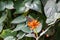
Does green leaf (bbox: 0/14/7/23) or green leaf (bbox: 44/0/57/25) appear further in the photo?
green leaf (bbox: 0/14/7/23)

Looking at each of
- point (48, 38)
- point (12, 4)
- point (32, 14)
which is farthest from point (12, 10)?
point (48, 38)

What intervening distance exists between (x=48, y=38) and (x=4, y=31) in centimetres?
29

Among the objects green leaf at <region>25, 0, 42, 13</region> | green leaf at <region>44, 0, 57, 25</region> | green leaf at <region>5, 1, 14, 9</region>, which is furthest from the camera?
green leaf at <region>5, 1, 14, 9</region>

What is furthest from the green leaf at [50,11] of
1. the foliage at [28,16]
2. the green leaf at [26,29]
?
the green leaf at [26,29]

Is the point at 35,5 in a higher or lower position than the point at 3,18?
higher

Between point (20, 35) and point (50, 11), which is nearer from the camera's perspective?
point (50, 11)

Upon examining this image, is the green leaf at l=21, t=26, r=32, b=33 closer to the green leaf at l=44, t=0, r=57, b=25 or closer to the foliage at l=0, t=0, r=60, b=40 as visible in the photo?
the foliage at l=0, t=0, r=60, b=40

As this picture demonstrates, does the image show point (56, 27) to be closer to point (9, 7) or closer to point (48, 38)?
point (48, 38)

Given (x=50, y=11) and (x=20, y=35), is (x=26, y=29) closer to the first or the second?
(x=20, y=35)

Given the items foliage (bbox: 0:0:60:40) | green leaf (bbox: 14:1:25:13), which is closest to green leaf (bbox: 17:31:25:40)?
foliage (bbox: 0:0:60:40)

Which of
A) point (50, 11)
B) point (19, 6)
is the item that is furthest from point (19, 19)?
point (50, 11)

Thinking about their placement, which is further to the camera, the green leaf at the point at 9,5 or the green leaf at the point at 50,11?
the green leaf at the point at 9,5

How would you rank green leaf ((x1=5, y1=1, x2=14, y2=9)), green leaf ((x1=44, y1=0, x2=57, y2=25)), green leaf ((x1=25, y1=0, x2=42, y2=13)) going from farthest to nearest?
1. green leaf ((x1=5, y1=1, x2=14, y2=9))
2. green leaf ((x1=25, y1=0, x2=42, y2=13))
3. green leaf ((x1=44, y1=0, x2=57, y2=25))

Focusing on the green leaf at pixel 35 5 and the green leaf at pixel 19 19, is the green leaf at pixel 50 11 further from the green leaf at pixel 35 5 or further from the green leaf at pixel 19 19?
the green leaf at pixel 19 19
